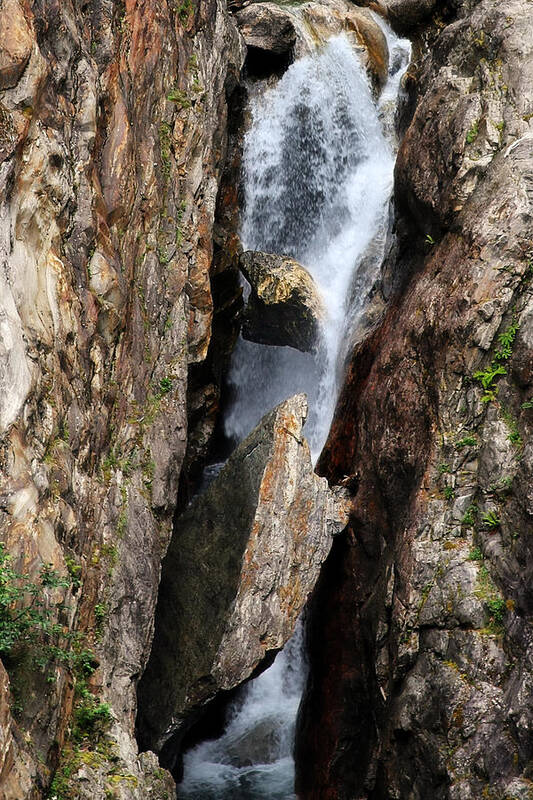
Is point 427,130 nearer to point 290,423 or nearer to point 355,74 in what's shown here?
point 290,423

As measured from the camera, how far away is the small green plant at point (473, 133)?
40.7 feet

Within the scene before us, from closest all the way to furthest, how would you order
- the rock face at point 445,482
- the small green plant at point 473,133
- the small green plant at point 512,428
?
the rock face at point 445,482, the small green plant at point 512,428, the small green plant at point 473,133

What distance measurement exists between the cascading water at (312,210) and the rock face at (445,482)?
2161 millimetres

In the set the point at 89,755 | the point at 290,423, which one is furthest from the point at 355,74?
the point at 89,755

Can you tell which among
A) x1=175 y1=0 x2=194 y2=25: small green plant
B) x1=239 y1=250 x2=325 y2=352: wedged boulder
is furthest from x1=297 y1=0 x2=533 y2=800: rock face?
x1=175 y1=0 x2=194 y2=25: small green plant

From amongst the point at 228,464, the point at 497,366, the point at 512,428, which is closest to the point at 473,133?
the point at 497,366

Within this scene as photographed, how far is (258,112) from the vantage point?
19609 mm

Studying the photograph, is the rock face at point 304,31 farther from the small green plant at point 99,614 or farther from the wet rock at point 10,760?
the wet rock at point 10,760

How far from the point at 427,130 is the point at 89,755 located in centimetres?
1158

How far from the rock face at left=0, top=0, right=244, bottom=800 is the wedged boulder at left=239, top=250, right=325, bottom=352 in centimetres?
293

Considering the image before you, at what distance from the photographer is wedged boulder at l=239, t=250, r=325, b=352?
16719mm

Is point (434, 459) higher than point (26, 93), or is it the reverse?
point (26, 93)

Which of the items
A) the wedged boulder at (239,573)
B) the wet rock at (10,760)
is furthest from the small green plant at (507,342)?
the wet rock at (10,760)

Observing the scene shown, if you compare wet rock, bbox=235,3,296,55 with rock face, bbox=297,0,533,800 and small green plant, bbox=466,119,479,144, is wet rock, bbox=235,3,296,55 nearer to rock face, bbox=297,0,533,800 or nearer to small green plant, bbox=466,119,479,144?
rock face, bbox=297,0,533,800
